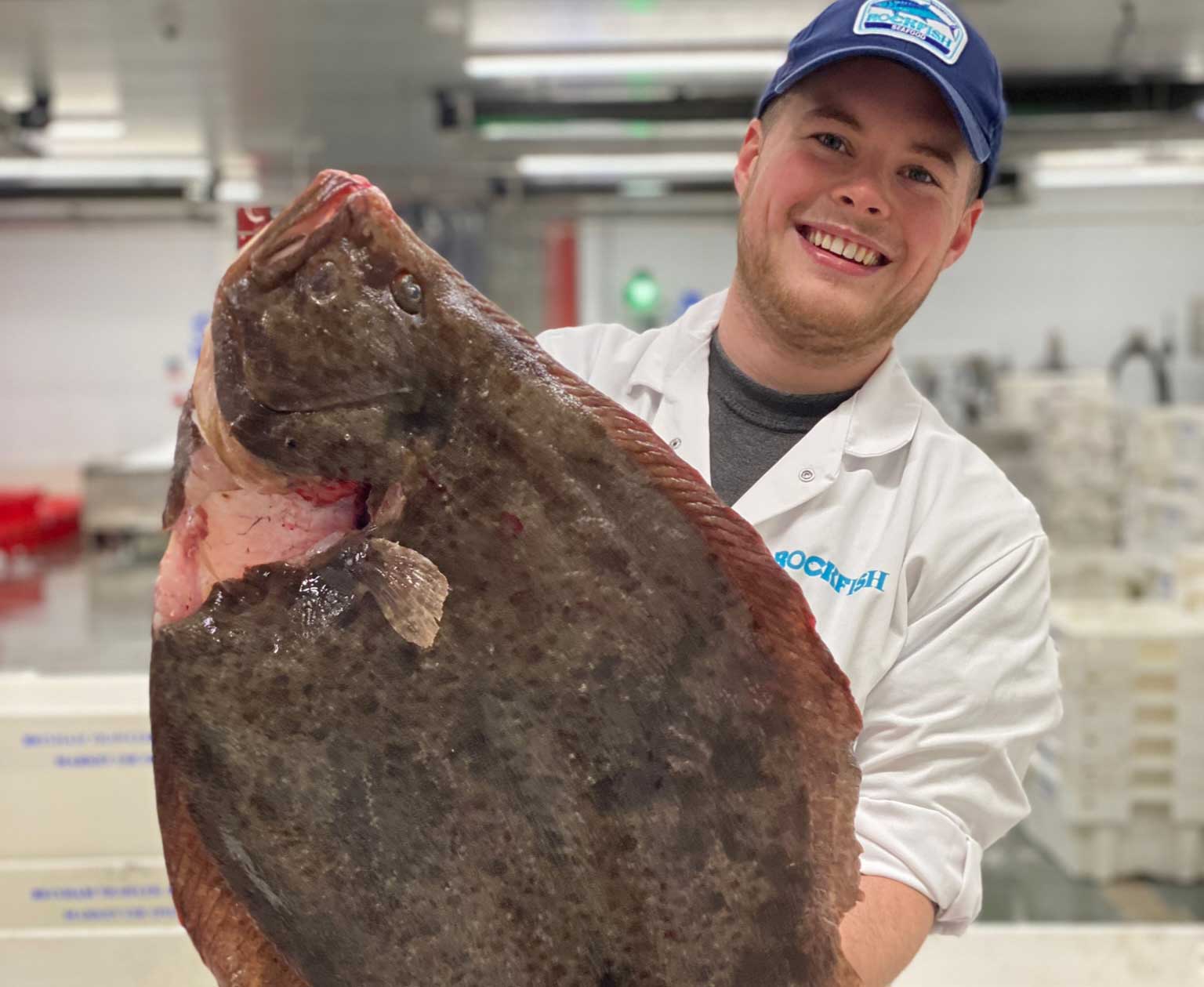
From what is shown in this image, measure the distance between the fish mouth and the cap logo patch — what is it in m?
0.75

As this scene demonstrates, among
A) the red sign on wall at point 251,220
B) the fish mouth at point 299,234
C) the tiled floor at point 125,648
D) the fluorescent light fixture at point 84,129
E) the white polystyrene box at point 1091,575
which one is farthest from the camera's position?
the fluorescent light fixture at point 84,129

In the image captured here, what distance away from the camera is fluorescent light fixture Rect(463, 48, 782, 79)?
26.2ft

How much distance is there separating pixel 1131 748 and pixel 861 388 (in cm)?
426

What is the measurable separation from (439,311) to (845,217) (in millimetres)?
653

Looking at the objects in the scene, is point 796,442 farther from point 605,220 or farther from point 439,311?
point 605,220

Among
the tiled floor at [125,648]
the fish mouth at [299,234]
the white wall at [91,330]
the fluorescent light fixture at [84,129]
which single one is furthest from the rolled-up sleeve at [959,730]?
the white wall at [91,330]

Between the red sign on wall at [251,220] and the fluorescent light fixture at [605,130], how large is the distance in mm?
8393

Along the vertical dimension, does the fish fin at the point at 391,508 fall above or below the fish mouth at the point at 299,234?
below

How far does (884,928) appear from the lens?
125 centimetres

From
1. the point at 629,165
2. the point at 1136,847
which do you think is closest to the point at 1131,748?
the point at 1136,847

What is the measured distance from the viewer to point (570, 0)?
721 centimetres

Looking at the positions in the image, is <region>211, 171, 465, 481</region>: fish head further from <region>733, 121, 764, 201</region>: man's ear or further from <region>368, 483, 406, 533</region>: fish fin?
<region>733, 121, 764, 201</region>: man's ear

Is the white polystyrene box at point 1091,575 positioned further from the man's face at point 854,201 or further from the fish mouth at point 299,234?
the fish mouth at point 299,234

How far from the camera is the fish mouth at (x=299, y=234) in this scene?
966 mm
